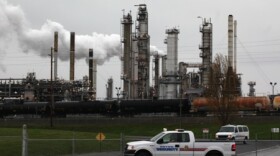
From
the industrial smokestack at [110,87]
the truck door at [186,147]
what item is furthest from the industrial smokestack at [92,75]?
the truck door at [186,147]

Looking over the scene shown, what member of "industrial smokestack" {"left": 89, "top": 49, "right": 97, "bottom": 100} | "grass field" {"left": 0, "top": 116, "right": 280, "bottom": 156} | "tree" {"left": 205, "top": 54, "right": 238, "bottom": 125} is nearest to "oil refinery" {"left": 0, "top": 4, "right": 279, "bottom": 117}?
"industrial smokestack" {"left": 89, "top": 49, "right": 97, "bottom": 100}

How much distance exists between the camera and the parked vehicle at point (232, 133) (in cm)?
4406

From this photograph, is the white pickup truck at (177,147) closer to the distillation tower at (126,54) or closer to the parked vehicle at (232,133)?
the parked vehicle at (232,133)

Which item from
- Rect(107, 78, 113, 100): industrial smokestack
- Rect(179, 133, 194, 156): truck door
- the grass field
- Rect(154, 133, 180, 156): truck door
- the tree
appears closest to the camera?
Rect(179, 133, 194, 156): truck door

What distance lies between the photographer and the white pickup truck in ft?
76.4

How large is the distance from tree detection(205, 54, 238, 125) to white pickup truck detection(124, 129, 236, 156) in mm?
33441

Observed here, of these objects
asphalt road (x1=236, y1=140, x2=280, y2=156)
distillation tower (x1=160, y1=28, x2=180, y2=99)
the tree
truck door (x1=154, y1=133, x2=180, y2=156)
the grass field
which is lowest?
the grass field

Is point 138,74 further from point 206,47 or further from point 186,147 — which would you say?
point 186,147

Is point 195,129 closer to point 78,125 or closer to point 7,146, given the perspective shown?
point 78,125

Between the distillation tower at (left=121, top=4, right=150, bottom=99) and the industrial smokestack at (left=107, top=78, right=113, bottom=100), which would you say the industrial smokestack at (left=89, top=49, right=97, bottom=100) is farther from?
the industrial smokestack at (left=107, top=78, right=113, bottom=100)

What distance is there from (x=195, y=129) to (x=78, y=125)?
2160cm

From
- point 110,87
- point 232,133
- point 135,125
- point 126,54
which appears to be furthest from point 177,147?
point 110,87

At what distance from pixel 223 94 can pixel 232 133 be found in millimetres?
12929

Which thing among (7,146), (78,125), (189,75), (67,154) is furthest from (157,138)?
(189,75)
